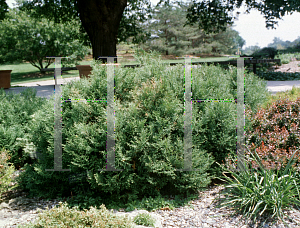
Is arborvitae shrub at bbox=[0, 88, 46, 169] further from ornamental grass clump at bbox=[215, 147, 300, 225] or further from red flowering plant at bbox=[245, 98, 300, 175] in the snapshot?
red flowering plant at bbox=[245, 98, 300, 175]

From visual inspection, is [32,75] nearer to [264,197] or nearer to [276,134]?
[276,134]

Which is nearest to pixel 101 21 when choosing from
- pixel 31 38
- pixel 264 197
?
pixel 264 197

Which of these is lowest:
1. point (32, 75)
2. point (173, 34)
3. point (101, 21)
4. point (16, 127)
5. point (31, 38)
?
point (16, 127)

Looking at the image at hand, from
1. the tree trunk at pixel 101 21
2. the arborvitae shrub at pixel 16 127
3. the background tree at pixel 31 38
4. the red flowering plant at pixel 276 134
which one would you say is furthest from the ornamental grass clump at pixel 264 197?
the background tree at pixel 31 38

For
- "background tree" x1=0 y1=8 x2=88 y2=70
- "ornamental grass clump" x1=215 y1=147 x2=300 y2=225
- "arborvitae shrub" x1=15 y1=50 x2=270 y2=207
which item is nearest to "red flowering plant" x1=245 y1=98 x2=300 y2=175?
"ornamental grass clump" x1=215 y1=147 x2=300 y2=225

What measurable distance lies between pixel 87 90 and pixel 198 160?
2027mm

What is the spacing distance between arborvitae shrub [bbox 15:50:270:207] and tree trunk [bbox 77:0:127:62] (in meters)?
4.54

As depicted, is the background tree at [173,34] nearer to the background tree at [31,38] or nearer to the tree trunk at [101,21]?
the background tree at [31,38]

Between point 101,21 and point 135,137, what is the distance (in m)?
6.28

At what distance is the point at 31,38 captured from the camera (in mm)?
21750

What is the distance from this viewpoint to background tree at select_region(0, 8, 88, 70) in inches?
849

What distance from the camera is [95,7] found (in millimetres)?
8398

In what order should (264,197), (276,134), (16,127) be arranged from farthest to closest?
(16,127), (276,134), (264,197)

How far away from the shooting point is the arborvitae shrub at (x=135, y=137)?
343cm
